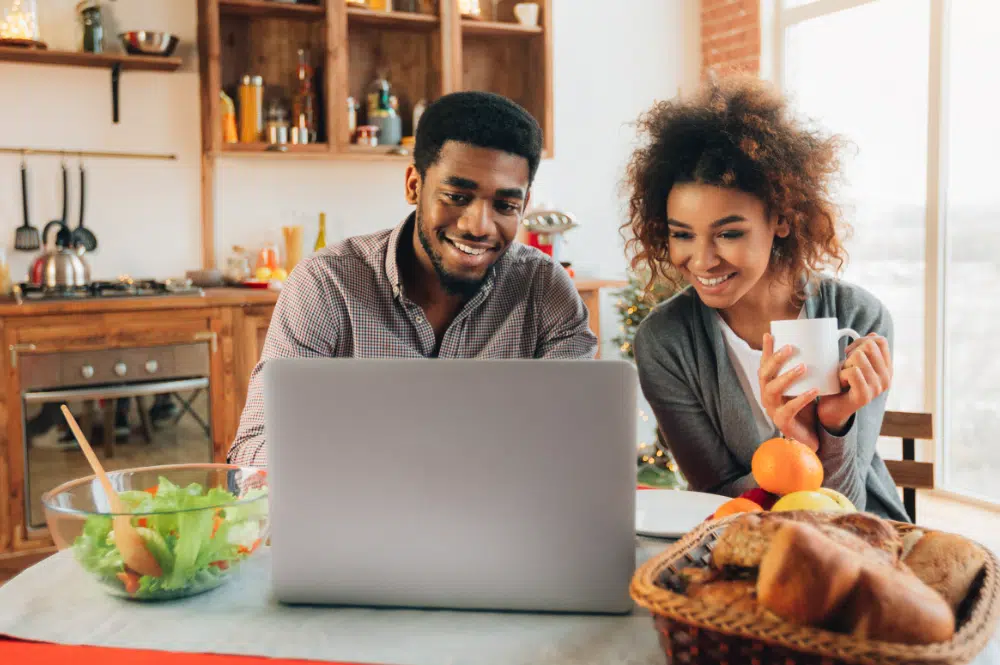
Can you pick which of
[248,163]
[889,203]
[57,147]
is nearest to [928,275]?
[889,203]

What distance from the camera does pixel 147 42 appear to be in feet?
10.9

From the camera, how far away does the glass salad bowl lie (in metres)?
0.90

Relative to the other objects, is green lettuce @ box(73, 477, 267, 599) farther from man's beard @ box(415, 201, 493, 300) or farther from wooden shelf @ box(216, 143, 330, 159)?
wooden shelf @ box(216, 143, 330, 159)

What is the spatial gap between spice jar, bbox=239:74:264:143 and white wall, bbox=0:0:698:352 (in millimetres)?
205

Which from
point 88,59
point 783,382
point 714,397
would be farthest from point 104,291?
point 783,382

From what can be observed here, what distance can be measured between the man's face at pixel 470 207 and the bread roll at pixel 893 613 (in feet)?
3.37

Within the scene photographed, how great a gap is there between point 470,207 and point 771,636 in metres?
1.05

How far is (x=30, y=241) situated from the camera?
10.9ft

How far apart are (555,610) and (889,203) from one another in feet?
11.8

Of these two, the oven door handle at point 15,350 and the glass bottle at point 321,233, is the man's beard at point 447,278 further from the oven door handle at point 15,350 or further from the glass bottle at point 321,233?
the glass bottle at point 321,233

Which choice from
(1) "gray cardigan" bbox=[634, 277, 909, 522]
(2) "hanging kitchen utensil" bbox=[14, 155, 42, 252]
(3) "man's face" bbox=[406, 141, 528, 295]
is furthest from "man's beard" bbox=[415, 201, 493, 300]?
Result: (2) "hanging kitchen utensil" bbox=[14, 155, 42, 252]

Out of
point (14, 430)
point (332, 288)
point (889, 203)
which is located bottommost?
point (14, 430)

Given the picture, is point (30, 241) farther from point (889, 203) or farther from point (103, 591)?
point (889, 203)

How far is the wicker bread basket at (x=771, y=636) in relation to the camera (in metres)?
0.64
